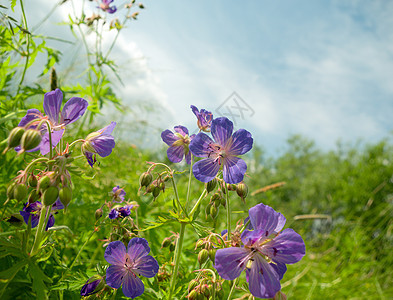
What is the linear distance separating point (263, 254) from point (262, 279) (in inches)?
2.6

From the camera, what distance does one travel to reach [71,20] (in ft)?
8.69

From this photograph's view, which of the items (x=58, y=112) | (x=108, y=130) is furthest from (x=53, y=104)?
(x=108, y=130)

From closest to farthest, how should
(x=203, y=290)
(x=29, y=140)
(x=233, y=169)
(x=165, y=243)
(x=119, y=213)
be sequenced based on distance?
(x=29, y=140)
(x=203, y=290)
(x=233, y=169)
(x=119, y=213)
(x=165, y=243)

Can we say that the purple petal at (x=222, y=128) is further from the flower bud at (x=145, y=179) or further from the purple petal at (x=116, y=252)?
the purple petal at (x=116, y=252)

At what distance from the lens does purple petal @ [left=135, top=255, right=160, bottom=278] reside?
1.12m

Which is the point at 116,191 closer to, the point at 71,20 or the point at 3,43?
the point at 3,43

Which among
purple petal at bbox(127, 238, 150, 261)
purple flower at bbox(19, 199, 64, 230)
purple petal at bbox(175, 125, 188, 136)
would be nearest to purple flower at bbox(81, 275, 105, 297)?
purple petal at bbox(127, 238, 150, 261)

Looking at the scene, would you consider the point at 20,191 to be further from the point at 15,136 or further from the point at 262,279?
the point at 262,279

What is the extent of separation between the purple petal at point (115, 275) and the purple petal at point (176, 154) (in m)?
0.43

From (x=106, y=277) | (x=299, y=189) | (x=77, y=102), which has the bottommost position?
(x=106, y=277)

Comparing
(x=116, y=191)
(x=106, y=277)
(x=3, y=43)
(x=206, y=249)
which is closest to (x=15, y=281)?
(x=106, y=277)

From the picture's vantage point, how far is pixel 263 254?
89cm

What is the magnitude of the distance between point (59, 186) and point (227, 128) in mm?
546

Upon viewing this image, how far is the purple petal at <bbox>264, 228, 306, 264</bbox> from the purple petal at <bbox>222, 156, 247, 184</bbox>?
23cm
